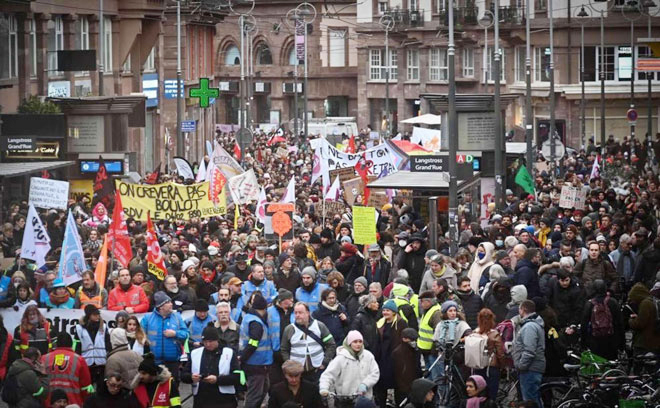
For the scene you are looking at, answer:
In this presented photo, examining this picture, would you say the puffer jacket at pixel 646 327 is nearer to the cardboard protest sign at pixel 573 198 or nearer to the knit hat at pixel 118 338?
the knit hat at pixel 118 338

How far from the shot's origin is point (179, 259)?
22.5 metres

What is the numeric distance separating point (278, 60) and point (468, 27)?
75.3 ft

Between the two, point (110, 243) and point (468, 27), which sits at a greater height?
point (468, 27)

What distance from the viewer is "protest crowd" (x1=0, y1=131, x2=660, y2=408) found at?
15.1 meters

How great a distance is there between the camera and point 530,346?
16.5 meters

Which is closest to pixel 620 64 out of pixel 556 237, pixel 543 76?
pixel 543 76

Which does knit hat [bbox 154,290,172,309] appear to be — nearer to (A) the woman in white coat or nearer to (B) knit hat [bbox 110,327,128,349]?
(B) knit hat [bbox 110,327,128,349]

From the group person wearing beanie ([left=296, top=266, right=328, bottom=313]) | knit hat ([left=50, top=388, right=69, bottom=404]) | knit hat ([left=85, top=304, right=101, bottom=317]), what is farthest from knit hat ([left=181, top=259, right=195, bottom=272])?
knit hat ([left=50, top=388, right=69, bottom=404])

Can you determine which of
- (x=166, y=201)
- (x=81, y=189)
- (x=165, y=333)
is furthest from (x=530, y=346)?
(x=81, y=189)

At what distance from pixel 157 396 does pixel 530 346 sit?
4082mm

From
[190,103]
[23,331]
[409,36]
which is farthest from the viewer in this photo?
[409,36]

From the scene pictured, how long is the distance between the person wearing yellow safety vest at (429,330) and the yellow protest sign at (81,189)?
20278 millimetres

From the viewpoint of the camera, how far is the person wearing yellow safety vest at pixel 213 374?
15.4m

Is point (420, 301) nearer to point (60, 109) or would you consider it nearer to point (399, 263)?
point (399, 263)
